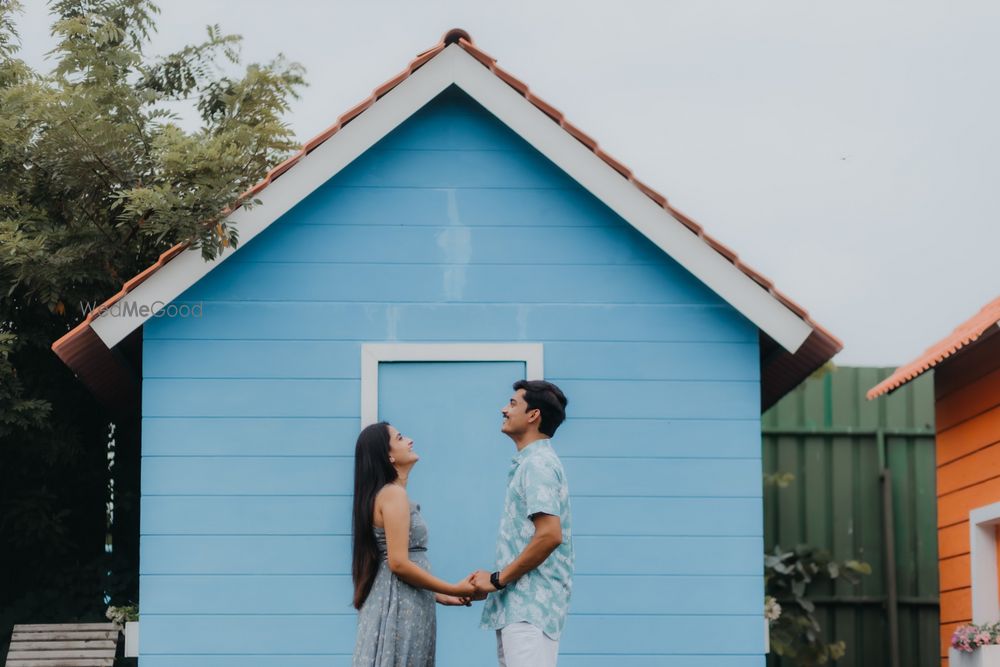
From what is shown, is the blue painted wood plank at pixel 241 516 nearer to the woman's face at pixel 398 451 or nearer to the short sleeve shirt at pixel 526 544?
the woman's face at pixel 398 451

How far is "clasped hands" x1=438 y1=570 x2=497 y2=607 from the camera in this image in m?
5.93

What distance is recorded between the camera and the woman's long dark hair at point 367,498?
6520 millimetres

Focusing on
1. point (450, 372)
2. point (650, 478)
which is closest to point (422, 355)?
point (450, 372)

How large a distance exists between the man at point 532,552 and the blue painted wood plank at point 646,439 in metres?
2.51

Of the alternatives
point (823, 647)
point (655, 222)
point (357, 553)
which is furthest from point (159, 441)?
point (823, 647)

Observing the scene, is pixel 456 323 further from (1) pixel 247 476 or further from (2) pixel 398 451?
(2) pixel 398 451

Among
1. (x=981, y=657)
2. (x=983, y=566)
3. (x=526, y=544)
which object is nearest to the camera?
(x=526, y=544)

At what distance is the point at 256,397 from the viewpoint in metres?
8.57

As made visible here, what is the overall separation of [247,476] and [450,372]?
1.27m

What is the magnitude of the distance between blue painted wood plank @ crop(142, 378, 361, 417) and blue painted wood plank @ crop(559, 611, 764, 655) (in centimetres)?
177

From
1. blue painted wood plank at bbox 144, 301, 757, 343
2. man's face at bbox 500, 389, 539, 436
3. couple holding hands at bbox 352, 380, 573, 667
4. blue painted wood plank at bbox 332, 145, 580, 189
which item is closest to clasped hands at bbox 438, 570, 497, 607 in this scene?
couple holding hands at bbox 352, 380, 573, 667

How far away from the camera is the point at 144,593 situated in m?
8.41

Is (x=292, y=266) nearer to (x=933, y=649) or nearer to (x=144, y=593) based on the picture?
(x=144, y=593)

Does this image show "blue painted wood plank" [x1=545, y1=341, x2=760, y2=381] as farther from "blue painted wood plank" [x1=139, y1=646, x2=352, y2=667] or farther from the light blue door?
"blue painted wood plank" [x1=139, y1=646, x2=352, y2=667]
